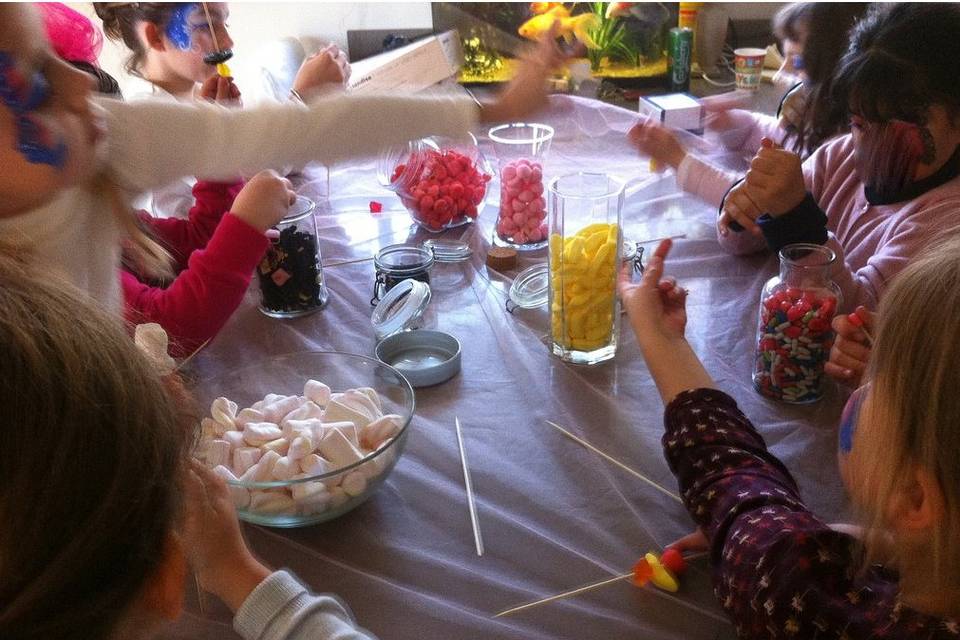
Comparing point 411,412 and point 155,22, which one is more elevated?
point 155,22

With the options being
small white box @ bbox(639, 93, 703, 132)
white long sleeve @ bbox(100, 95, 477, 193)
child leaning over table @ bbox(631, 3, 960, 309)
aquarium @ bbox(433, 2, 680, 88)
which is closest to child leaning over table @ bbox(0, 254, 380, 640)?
white long sleeve @ bbox(100, 95, 477, 193)

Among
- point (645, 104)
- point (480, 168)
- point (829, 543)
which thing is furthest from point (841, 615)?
point (645, 104)

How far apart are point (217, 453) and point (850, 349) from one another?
0.66 meters

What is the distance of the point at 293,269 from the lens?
1.10m

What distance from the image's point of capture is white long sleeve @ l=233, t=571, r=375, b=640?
61 cm

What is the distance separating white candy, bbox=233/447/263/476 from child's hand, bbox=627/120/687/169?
89 cm

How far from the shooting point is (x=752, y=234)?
1176 millimetres

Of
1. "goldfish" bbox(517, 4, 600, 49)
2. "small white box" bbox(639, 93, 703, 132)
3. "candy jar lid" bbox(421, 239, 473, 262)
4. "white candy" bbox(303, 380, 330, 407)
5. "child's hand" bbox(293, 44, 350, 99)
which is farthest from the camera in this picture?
"goldfish" bbox(517, 4, 600, 49)

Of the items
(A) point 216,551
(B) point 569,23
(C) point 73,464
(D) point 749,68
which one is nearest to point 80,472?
(C) point 73,464

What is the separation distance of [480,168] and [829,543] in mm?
929

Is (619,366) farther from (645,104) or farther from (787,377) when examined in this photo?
(645,104)

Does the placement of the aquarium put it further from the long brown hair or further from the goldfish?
the long brown hair

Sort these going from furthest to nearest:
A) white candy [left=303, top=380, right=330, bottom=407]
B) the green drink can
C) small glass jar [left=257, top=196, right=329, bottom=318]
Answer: the green drink can → small glass jar [left=257, top=196, right=329, bottom=318] → white candy [left=303, top=380, right=330, bottom=407]

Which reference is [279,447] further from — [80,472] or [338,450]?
[80,472]
